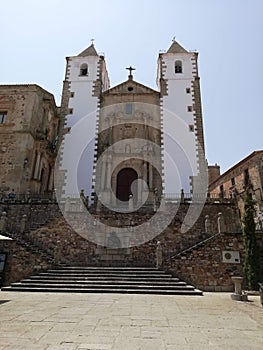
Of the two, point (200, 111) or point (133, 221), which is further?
point (200, 111)

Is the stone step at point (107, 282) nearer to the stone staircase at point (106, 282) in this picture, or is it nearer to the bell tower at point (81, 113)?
the stone staircase at point (106, 282)

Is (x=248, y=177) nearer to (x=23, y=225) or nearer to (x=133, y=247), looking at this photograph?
(x=133, y=247)

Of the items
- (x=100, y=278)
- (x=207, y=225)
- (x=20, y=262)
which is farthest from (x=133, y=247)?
(x=20, y=262)

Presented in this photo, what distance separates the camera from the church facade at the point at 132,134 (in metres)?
20.6

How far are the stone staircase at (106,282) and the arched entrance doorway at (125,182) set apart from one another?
911 centimetres

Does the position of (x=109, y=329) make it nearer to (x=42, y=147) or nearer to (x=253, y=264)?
(x=253, y=264)

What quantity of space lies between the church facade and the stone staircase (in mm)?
7519

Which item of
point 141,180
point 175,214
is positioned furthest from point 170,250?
point 141,180

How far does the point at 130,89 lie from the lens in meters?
25.0

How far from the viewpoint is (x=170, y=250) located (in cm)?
1459

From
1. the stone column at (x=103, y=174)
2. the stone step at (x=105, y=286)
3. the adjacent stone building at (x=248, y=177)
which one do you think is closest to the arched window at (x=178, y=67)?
the adjacent stone building at (x=248, y=177)

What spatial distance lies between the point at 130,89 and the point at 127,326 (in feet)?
75.8

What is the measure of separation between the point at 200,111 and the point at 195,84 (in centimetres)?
318

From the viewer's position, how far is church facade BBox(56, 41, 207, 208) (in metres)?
20.6
